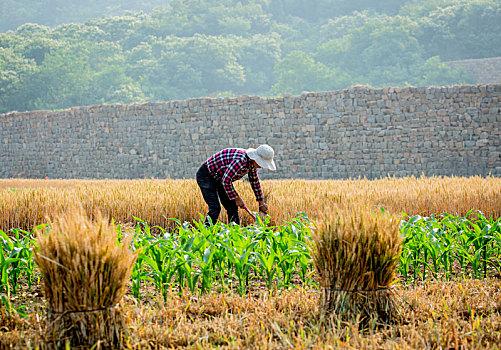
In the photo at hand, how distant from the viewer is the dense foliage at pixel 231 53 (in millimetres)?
42000

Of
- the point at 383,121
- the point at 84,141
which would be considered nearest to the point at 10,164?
the point at 84,141

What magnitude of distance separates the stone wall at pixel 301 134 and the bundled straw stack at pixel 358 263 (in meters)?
14.1

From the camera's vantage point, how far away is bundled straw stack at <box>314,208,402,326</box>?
3774 millimetres

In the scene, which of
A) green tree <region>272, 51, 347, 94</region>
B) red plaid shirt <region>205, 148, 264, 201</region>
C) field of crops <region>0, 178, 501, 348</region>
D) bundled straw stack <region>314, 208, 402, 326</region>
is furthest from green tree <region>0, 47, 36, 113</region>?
bundled straw stack <region>314, 208, 402, 326</region>

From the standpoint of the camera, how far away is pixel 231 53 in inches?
1816

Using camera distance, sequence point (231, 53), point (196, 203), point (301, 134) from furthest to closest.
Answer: point (231, 53) < point (301, 134) < point (196, 203)

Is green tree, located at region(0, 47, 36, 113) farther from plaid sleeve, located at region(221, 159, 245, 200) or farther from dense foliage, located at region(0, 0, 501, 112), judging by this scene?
plaid sleeve, located at region(221, 159, 245, 200)

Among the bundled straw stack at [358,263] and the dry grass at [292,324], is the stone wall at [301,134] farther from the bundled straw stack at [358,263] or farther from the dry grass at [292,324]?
the bundled straw stack at [358,263]

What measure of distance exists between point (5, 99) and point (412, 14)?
81.5 ft

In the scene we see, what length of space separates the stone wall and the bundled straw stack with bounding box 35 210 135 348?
15.0 metres

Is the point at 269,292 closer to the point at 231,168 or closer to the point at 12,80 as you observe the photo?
the point at 231,168

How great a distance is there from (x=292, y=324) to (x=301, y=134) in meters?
16.1

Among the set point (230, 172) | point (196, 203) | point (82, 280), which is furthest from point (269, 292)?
point (196, 203)

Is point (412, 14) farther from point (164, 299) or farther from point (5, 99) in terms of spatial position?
point (164, 299)
